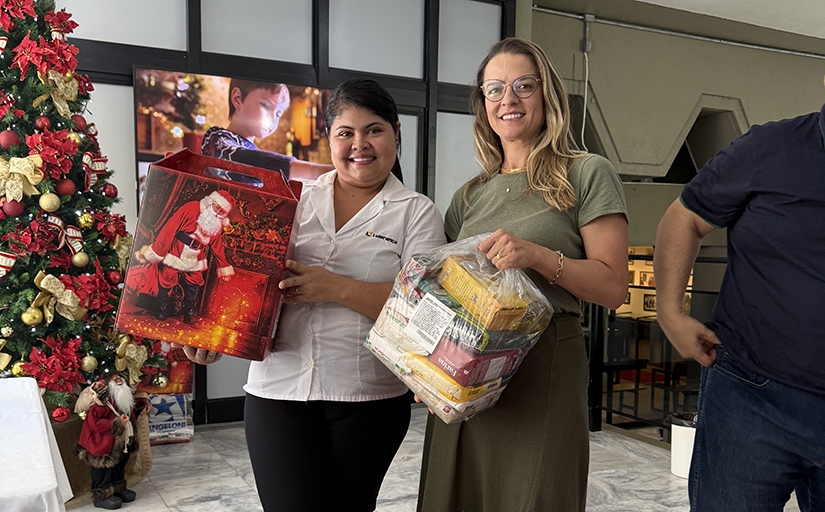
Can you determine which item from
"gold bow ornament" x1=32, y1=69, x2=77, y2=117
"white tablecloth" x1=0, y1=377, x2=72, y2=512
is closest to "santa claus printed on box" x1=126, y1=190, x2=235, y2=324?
"white tablecloth" x1=0, y1=377, x2=72, y2=512

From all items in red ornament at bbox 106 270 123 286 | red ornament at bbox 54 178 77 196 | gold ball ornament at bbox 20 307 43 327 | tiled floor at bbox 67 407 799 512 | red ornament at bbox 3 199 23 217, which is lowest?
tiled floor at bbox 67 407 799 512

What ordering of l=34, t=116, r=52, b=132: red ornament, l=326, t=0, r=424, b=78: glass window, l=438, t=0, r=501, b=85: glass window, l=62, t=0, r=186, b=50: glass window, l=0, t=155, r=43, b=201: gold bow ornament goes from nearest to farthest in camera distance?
l=0, t=155, r=43, b=201: gold bow ornament → l=34, t=116, r=52, b=132: red ornament → l=62, t=0, r=186, b=50: glass window → l=326, t=0, r=424, b=78: glass window → l=438, t=0, r=501, b=85: glass window

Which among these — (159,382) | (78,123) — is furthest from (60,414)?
(78,123)

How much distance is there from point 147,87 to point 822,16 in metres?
6.13

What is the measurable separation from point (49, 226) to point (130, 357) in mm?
706

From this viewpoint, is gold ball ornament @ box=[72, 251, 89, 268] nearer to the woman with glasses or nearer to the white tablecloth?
the white tablecloth

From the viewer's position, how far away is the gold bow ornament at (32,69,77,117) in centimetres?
315

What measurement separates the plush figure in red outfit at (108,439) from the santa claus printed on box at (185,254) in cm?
198

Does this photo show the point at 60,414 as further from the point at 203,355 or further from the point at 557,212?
the point at 557,212

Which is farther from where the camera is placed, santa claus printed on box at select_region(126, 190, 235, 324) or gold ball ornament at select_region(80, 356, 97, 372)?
gold ball ornament at select_region(80, 356, 97, 372)

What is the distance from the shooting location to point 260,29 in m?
4.66

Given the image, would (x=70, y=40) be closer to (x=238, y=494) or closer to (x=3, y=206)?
(x=3, y=206)

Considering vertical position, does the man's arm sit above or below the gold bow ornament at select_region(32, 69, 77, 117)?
below

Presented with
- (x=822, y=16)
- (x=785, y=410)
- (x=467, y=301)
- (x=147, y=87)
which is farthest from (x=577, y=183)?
(x=822, y=16)
